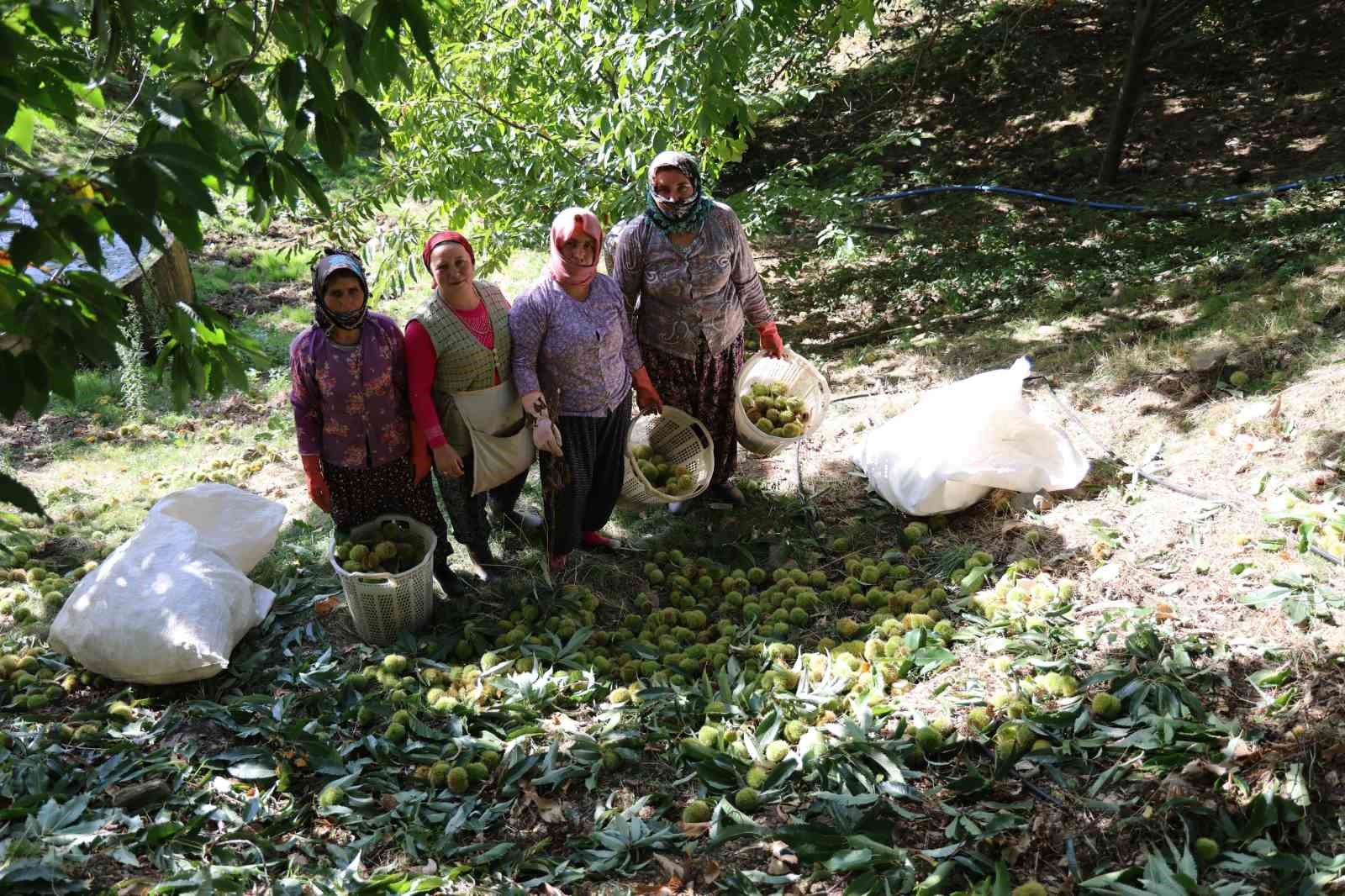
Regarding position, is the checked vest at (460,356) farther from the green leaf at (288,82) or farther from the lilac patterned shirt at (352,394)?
the green leaf at (288,82)

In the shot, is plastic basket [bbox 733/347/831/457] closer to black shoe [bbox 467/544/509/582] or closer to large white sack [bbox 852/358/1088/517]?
large white sack [bbox 852/358/1088/517]

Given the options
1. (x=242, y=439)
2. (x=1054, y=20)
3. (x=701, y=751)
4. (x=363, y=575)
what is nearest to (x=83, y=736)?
(x=363, y=575)

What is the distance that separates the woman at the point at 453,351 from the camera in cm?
367

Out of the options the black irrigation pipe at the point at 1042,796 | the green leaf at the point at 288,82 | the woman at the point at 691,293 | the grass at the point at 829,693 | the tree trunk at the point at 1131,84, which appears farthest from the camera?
the tree trunk at the point at 1131,84

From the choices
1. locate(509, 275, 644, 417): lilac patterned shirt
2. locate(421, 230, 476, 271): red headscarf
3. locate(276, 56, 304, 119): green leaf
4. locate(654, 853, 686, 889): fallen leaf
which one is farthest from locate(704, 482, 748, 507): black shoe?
locate(276, 56, 304, 119): green leaf

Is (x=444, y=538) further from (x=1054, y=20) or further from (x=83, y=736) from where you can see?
(x=1054, y=20)

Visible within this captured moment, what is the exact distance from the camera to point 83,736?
127 inches

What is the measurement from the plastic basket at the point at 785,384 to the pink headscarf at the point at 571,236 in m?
1.02

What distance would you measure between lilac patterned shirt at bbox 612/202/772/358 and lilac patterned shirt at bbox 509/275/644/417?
0.26 metres

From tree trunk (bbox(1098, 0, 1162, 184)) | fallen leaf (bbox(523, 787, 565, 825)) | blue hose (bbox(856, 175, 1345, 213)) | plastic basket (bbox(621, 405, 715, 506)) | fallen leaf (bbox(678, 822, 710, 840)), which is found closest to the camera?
fallen leaf (bbox(678, 822, 710, 840))

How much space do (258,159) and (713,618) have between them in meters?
2.75

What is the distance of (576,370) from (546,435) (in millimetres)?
335

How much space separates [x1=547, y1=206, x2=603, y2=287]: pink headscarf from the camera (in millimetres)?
3721

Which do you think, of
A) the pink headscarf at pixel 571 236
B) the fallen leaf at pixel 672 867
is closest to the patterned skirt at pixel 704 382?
the pink headscarf at pixel 571 236
